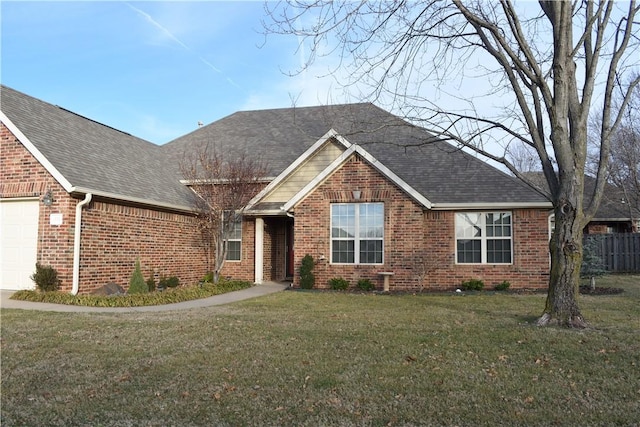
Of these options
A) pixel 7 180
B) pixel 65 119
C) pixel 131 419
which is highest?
Result: pixel 65 119

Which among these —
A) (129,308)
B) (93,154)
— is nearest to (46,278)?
(129,308)

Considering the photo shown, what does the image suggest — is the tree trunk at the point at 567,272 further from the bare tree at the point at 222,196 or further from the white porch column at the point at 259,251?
the white porch column at the point at 259,251

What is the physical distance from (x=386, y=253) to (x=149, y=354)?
9.69m

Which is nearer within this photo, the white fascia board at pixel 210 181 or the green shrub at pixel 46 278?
the green shrub at pixel 46 278

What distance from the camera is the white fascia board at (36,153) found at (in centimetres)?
1189

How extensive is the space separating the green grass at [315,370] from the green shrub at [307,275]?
5.67m

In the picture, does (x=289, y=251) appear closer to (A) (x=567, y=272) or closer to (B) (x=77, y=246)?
(B) (x=77, y=246)

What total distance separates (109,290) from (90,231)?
161 centimetres

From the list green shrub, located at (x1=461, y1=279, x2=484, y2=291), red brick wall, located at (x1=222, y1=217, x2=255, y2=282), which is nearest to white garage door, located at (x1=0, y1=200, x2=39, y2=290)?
red brick wall, located at (x1=222, y1=217, x2=255, y2=282)

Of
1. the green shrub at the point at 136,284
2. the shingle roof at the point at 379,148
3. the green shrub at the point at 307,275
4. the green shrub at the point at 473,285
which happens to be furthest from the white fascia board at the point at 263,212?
the green shrub at the point at 473,285

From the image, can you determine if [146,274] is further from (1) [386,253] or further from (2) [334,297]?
(1) [386,253]

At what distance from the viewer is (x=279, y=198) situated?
1702cm

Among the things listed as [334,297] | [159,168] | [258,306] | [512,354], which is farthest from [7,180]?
[512,354]

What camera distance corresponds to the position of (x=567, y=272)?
27.1 feet
